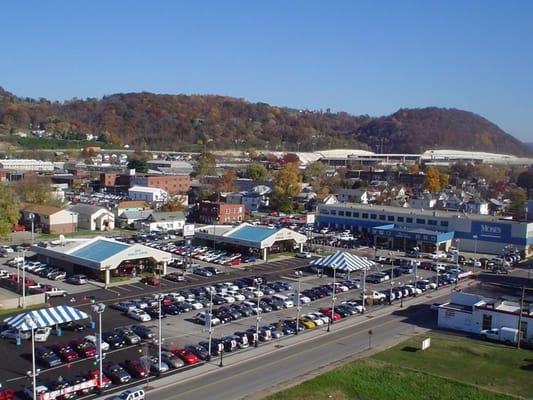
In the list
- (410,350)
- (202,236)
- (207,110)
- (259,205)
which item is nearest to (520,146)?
(207,110)

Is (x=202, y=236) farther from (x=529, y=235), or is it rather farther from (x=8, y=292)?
(x=529, y=235)

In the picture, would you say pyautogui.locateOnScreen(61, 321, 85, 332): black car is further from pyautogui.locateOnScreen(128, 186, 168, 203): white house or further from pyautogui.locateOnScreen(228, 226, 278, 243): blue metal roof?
pyautogui.locateOnScreen(128, 186, 168, 203): white house

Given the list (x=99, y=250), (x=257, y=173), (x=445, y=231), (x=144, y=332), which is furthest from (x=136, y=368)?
(x=257, y=173)

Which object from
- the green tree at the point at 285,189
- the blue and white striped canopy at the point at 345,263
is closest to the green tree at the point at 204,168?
the green tree at the point at 285,189

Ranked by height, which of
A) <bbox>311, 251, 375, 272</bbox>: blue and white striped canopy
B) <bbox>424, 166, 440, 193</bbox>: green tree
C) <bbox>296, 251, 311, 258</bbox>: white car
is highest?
<bbox>424, 166, 440, 193</bbox>: green tree

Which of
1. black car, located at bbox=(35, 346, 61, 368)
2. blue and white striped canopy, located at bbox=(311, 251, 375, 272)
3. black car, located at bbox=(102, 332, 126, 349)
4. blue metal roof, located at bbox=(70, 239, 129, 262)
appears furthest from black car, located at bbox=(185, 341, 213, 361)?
blue and white striped canopy, located at bbox=(311, 251, 375, 272)

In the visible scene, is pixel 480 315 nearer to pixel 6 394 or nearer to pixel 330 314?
pixel 330 314
